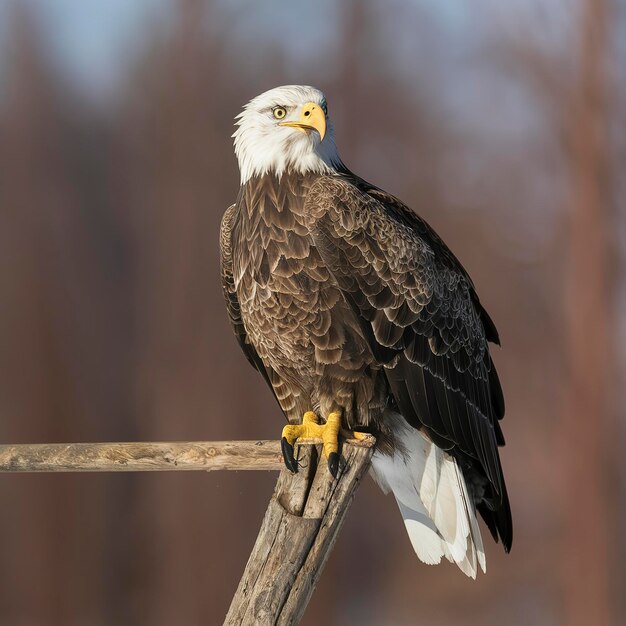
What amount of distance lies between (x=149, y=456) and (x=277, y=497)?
35cm

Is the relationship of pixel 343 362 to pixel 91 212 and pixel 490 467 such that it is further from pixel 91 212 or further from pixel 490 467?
pixel 91 212

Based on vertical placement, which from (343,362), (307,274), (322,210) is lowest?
(343,362)

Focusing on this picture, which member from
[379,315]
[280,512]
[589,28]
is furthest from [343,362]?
[589,28]

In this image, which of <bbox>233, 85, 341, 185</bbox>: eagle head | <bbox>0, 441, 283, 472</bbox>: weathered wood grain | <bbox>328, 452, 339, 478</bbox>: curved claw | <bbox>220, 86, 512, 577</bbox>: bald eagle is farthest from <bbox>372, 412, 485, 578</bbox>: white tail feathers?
<bbox>233, 85, 341, 185</bbox>: eagle head

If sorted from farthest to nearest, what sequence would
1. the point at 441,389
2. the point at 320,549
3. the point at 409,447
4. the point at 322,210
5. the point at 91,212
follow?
the point at 91,212 < the point at 409,447 < the point at 441,389 < the point at 322,210 < the point at 320,549

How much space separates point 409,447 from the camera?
2.73 m

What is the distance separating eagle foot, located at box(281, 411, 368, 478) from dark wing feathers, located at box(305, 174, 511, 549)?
177 mm

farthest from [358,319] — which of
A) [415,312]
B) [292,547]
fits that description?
[292,547]

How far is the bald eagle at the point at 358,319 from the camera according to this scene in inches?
94.6

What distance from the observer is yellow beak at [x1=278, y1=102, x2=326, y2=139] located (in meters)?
2.49

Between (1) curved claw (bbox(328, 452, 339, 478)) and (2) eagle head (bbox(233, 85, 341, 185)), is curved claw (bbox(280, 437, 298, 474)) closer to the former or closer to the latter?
(1) curved claw (bbox(328, 452, 339, 478))

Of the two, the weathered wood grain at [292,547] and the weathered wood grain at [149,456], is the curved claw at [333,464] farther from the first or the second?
the weathered wood grain at [149,456]

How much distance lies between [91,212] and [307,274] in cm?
311

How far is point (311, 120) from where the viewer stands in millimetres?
2521
